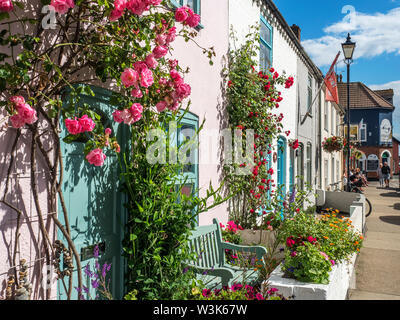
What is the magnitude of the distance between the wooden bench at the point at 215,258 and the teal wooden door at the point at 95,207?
84 centimetres

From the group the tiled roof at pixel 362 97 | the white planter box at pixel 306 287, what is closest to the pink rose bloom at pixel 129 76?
the white planter box at pixel 306 287

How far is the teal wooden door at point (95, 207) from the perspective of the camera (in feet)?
9.89

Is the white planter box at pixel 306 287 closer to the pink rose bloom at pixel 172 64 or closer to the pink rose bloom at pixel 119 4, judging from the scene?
the pink rose bloom at pixel 172 64

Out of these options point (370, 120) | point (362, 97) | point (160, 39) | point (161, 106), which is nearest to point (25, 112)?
point (161, 106)

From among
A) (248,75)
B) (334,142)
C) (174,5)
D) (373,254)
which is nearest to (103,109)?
(174,5)

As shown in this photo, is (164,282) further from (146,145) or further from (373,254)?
(373,254)

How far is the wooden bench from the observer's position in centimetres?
379

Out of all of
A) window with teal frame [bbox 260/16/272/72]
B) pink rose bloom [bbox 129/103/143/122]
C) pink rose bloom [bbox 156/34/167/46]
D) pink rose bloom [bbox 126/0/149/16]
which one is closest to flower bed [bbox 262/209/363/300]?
pink rose bloom [bbox 129/103/143/122]

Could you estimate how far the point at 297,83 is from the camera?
37.7 ft

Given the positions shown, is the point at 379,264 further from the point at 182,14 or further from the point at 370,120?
the point at 370,120

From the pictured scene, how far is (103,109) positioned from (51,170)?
87cm

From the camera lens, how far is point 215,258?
4.60 m

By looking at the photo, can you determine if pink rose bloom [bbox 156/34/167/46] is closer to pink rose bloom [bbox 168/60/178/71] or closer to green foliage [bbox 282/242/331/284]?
pink rose bloom [bbox 168/60/178/71]

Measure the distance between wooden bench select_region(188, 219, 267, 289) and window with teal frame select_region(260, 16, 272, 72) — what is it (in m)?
4.74
